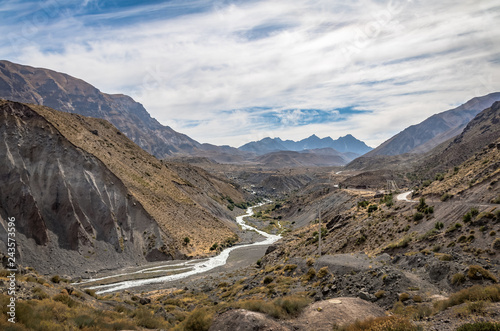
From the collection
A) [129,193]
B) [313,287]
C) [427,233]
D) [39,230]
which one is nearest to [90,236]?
[39,230]

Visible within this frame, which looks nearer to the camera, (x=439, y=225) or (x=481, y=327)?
(x=481, y=327)

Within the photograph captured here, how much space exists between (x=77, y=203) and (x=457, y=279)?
52.3 meters

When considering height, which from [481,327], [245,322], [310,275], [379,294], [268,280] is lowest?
[268,280]

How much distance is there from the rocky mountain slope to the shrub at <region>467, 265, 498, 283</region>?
46.5 metres

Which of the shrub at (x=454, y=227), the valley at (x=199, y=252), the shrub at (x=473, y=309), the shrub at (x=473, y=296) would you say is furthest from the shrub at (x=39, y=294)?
the shrub at (x=454, y=227)

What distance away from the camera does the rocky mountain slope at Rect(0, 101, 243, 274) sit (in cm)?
4306

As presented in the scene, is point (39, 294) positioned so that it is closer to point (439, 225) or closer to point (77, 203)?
point (439, 225)

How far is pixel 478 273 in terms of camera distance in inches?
612

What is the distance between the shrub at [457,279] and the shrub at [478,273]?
1.12ft

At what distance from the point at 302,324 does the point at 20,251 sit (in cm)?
4174

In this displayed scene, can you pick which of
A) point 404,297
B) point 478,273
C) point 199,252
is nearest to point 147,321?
point 404,297

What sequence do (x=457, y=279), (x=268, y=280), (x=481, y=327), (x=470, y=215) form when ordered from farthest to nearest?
(x=268, y=280) < (x=470, y=215) < (x=457, y=279) < (x=481, y=327)

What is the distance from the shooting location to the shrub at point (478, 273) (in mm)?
15277

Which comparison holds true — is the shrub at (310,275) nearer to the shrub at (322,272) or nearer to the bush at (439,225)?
the shrub at (322,272)
